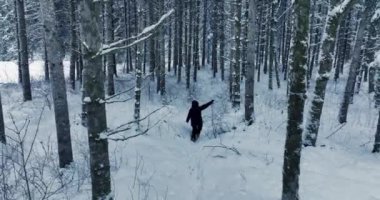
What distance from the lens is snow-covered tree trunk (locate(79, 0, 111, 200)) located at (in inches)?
151

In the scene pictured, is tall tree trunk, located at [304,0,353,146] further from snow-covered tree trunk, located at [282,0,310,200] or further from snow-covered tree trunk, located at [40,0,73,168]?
snow-covered tree trunk, located at [40,0,73,168]

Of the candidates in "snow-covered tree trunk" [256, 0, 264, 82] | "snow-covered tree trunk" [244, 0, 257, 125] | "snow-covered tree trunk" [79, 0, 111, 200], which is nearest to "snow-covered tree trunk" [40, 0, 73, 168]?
"snow-covered tree trunk" [79, 0, 111, 200]

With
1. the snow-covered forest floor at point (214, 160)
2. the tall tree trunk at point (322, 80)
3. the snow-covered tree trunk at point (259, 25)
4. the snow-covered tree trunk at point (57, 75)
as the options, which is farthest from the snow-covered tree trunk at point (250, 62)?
the snow-covered tree trunk at point (259, 25)

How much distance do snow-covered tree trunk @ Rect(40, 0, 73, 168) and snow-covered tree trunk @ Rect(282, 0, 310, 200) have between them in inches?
201

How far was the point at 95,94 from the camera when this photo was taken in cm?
397

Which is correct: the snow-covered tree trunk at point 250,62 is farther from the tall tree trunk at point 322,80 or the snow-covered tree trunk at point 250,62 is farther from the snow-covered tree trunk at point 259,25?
the snow-covered tree trunk at point 259,25

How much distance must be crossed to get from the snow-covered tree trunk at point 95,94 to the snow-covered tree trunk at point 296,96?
2.85 meters

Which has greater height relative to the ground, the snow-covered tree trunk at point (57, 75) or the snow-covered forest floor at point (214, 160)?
the snow-covered tree trunk at point (57, 75)

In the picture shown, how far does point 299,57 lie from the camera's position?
5230 millimetres

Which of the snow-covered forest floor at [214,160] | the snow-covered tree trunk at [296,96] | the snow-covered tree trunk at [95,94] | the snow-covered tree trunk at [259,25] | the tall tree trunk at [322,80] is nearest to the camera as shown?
the snow-covered tree trunk at [95,94]

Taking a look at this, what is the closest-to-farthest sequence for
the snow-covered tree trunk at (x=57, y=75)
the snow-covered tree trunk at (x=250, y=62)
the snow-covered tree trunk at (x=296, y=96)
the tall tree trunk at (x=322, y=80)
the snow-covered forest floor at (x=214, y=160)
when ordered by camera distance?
the snow-covered tree trunk at (x=296, y=96) < the snow-covered forest floor at (x=214, y=160) < the snow-covered tree trunk at (x=57, y=75) < the tall tree trunk at (x=322, y=80) < the snow-covered tree trunk at (x=250, y=62)

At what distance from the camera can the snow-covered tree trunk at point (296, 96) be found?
16.9 ft

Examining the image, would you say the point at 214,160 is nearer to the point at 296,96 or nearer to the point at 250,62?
the point at 296,96

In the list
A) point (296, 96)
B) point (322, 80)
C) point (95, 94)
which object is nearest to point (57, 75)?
point (95, 94)
